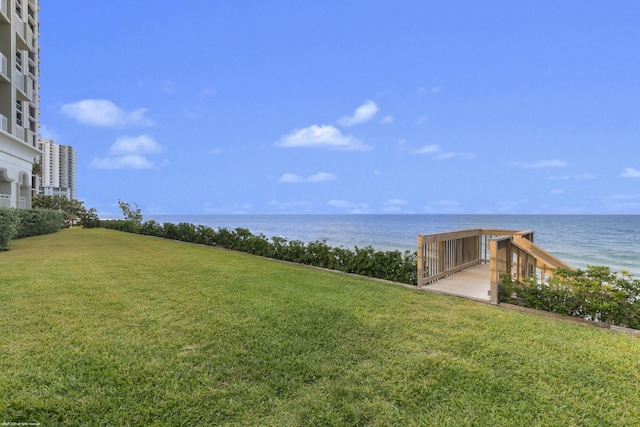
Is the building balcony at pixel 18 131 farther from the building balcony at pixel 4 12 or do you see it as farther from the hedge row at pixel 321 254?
the hedge row at pixel 321 254

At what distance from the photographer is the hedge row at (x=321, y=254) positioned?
668 centimetres

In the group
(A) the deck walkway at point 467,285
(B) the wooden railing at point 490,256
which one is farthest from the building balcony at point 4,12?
(A) the deck walkway at point 467,285

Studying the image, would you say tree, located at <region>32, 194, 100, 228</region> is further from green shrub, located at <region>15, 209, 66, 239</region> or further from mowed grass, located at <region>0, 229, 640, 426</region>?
mowed grass, located at <region>0, 229, 640, 426</region>

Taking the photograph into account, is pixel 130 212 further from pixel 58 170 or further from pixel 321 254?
pixel 58 170

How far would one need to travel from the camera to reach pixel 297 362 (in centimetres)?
292

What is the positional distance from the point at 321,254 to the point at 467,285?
347cm

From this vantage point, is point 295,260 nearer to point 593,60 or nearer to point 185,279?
point 185,279

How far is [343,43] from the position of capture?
24875mm

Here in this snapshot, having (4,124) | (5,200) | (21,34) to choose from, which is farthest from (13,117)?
(21,34)

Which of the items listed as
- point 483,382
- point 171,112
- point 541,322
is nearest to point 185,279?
point 483,382

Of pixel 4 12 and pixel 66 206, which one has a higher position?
pixel 4 12

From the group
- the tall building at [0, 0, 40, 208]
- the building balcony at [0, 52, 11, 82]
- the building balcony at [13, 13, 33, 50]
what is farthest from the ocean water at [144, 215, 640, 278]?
the building balcony at [13, 13, 33, 50]

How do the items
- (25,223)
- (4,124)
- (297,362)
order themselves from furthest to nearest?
(4,124) → (25,223) → (297,362)

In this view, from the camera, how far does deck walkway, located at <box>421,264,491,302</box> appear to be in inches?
224
